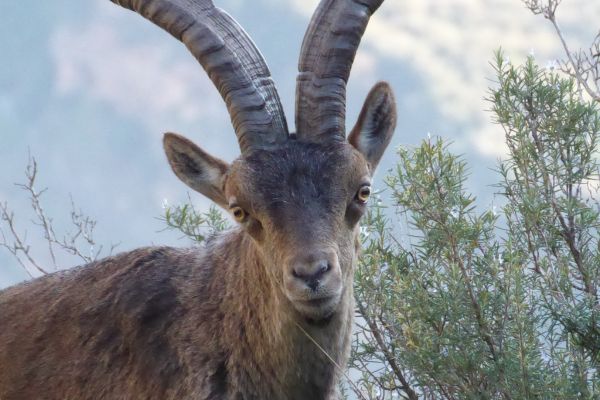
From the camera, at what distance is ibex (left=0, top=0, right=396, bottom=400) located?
6.12 metres

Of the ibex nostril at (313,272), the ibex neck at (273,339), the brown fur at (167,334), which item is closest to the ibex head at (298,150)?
the ibex nostril at (313,272)

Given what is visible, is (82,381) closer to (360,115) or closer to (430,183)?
(360,115)

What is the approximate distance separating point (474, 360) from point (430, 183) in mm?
1499

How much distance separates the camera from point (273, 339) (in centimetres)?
650

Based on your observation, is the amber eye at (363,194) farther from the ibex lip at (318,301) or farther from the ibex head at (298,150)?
the ibex lip at (318,301)

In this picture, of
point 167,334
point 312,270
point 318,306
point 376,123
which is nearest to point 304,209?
point 312,270

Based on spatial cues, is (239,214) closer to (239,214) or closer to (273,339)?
(239,214)

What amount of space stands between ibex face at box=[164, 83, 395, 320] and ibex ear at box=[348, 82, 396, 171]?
4.5 inches

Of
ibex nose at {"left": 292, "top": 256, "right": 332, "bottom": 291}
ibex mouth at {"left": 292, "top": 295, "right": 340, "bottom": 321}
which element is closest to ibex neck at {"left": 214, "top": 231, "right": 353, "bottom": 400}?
ibex mouth at {"left": 292, "top": 295, "right": 340, "bottom": 321}

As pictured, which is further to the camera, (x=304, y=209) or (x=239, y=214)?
(x=239, y=214)

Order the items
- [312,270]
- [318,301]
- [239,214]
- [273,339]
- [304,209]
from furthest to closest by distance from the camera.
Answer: [273,339], [239,214], [304,209], [318,301], [312,270]

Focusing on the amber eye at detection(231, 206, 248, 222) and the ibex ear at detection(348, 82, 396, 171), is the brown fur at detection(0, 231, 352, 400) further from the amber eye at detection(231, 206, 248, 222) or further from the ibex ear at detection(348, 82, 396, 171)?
the ibex ear at detection(348, 82, 396, 171)

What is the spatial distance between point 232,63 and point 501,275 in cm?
294

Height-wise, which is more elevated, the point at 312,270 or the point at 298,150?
the point at 298,150
